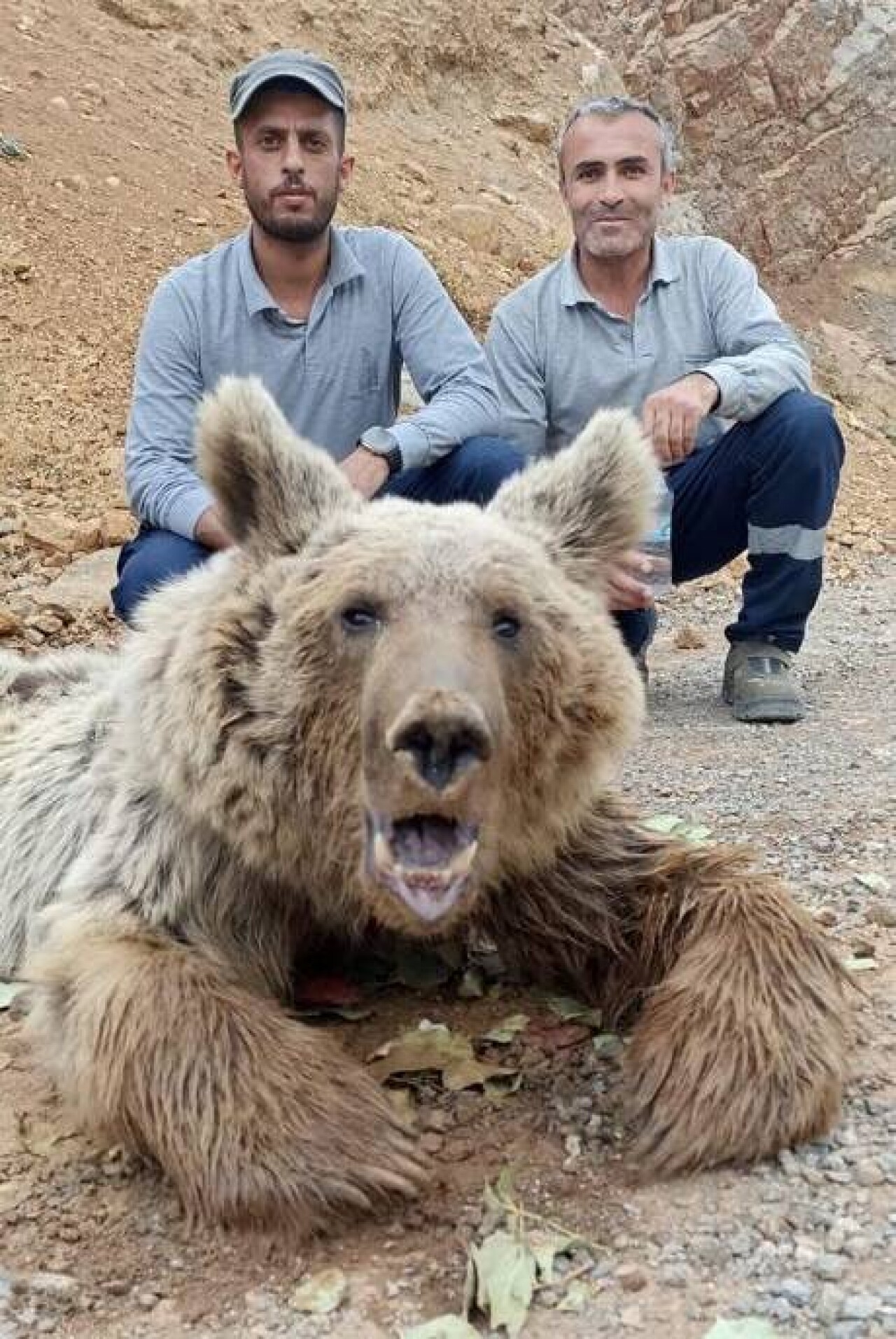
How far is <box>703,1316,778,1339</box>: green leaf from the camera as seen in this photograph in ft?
6.48

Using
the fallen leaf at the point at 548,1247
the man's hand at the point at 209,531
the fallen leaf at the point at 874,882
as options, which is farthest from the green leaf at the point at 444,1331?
the man's hand at the point at 209,531

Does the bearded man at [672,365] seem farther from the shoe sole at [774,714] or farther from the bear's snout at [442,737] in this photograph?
the bear's snout at [442,737]

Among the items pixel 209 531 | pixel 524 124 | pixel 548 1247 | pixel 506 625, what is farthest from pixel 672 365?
pixel 524 124

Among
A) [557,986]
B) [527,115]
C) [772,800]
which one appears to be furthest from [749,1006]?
[527,115]

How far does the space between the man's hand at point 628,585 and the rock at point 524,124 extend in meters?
11.0

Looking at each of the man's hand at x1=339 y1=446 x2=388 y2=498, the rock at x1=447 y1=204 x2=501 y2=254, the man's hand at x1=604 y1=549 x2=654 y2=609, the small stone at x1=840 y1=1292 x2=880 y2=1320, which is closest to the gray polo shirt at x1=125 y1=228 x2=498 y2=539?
the man's hand at x1=339 y1=446 x2=388 y2=498

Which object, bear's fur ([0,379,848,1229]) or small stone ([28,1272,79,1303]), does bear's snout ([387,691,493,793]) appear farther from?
small stone ([28,1272,79,1303])

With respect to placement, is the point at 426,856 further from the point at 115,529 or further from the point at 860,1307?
the point at 115,529

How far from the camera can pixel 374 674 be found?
2.43 m

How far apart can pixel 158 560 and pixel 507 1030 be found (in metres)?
2.17

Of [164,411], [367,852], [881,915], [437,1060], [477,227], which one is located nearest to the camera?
[367,852]

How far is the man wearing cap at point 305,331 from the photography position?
15.6 feet

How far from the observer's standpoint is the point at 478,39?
14.1m

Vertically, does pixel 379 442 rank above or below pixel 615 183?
below
